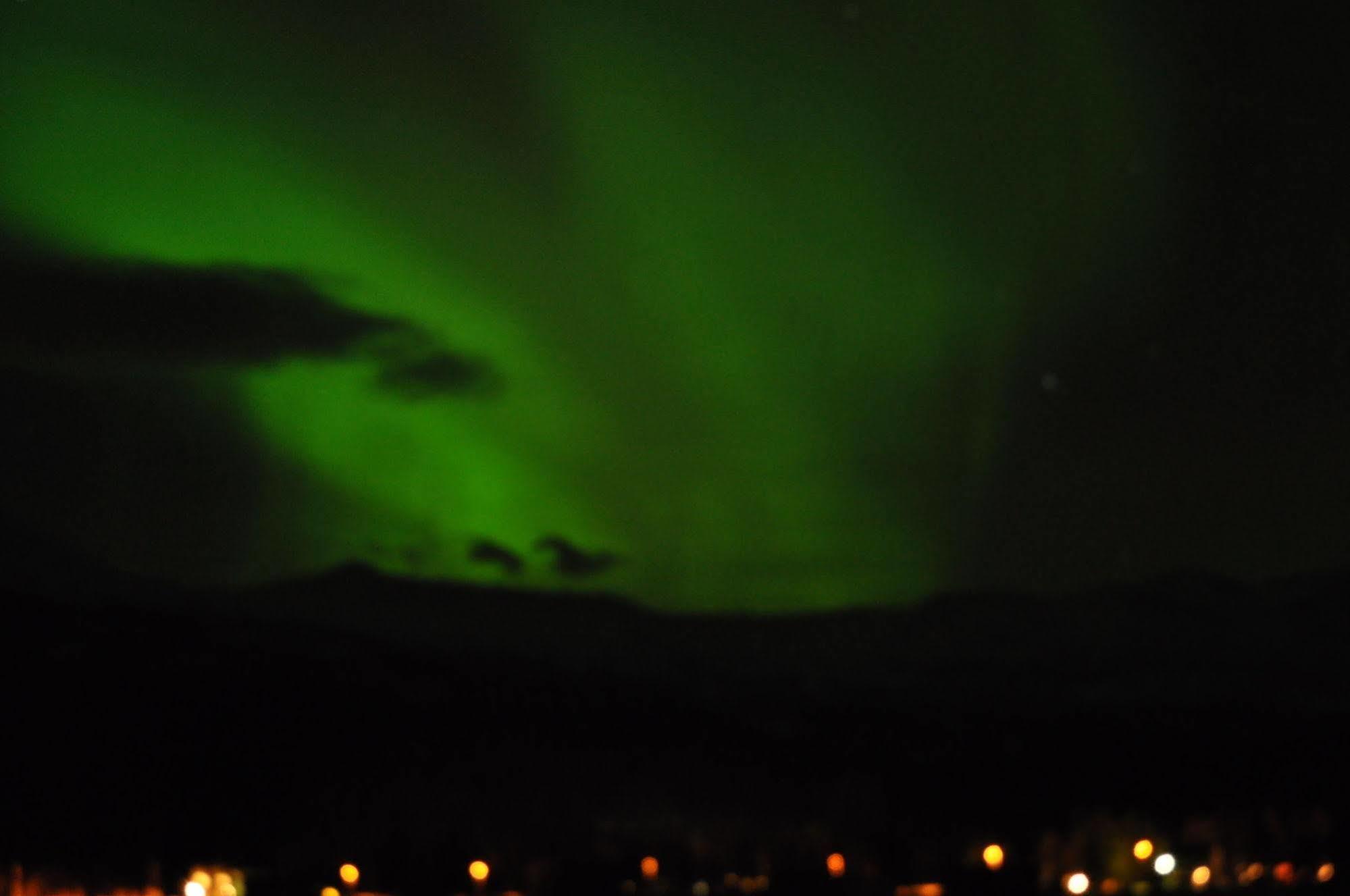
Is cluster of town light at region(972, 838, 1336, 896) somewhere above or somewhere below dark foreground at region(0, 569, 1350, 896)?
below

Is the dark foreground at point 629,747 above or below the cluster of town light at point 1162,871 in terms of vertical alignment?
above

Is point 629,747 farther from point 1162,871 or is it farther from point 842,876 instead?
point 1162,871

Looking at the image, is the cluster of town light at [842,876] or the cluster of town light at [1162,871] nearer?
the cluster of town light at [842,876]

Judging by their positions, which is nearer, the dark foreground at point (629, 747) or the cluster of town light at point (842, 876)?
the cluster of town light at point (842, 876)

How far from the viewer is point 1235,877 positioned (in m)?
6.94

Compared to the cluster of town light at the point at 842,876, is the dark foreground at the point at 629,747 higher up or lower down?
higher up

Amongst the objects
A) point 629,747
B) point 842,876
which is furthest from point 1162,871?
point 629,747

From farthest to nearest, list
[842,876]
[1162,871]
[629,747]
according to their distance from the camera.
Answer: [629,747] < [1162,871] < [842,876]

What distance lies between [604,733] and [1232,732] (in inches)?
95.6

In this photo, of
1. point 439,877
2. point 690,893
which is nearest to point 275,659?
point 439,877

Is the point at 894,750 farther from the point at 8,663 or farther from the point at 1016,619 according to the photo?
the point at 8,663

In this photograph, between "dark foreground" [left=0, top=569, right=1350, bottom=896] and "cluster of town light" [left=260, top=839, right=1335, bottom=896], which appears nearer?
"cluster of town light" [left=260, top=839, right=1335, bottom=896]

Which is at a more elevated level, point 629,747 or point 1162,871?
point 629,747

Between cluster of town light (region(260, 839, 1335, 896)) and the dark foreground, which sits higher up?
the dark foreground
